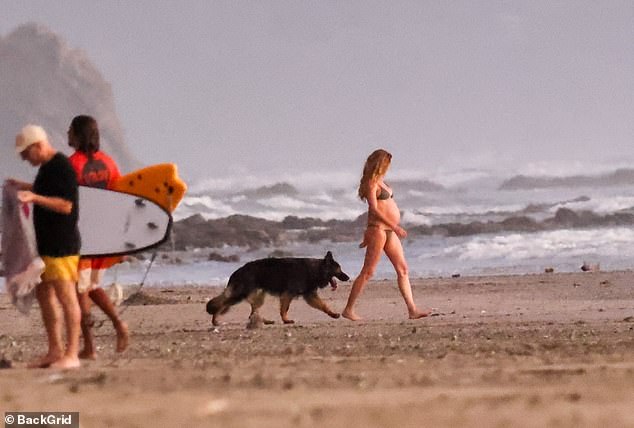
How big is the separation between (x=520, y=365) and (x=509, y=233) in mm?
23559

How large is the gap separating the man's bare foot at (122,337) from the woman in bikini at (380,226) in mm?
3552

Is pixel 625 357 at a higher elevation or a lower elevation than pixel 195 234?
lower

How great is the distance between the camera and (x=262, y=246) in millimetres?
31547

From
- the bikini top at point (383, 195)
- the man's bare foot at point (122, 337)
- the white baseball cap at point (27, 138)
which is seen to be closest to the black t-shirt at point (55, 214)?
the white baseball cap at point (27, 138)

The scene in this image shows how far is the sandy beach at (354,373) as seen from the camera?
4883mm

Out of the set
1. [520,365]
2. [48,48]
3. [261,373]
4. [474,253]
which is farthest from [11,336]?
[48,48]

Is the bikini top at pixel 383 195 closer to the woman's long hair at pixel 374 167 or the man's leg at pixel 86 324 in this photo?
the woman's long hair at pixel 374 167

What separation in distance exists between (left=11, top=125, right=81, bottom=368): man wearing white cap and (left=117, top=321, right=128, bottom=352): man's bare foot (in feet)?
3.30

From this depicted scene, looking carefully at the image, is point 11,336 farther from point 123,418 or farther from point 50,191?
point 123,418

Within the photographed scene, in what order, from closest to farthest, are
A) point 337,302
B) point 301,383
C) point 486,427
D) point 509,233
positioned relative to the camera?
point 486,427
point 301,383
point 337,302
point 509,233

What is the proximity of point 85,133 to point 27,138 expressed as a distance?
90 centimetres

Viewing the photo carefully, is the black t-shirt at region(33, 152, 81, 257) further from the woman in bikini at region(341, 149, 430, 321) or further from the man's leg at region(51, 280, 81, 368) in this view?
the woman in bikini at region(341, 149, 430, 321)

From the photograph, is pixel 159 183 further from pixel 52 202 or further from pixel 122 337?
pixel 52 202

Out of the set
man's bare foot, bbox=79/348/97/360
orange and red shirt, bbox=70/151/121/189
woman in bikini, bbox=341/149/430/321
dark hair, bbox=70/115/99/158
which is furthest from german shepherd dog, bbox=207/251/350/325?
dark hair, bbox=70/115/99/158
